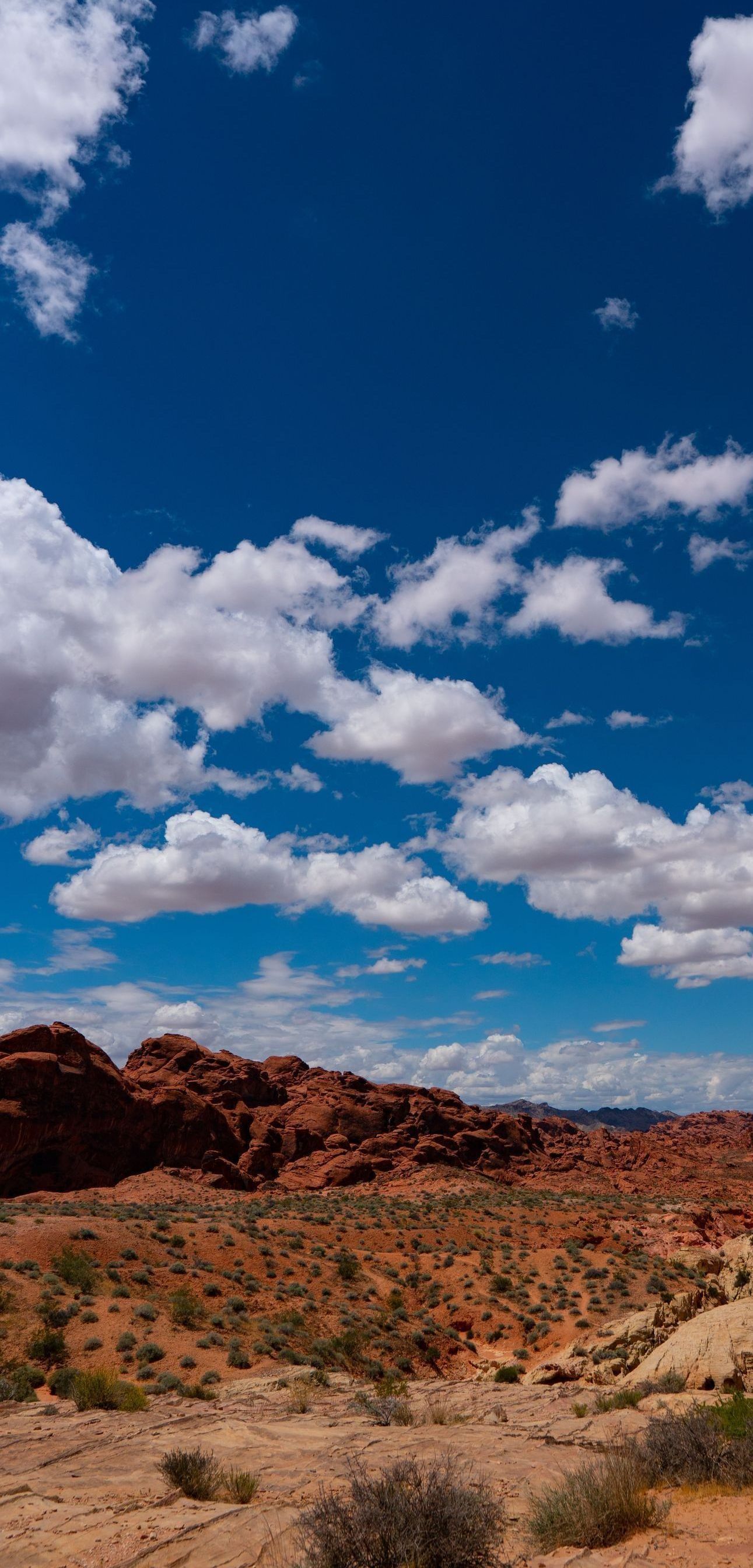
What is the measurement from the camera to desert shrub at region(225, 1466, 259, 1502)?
9352mm

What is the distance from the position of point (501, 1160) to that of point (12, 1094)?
50.7m

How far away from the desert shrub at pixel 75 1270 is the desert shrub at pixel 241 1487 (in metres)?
15.4

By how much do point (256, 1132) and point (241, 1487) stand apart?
74.7 m

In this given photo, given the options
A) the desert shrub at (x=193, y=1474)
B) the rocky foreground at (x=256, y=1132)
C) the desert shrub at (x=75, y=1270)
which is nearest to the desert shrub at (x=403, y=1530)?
the desert shrub at (x=193, y=1474)

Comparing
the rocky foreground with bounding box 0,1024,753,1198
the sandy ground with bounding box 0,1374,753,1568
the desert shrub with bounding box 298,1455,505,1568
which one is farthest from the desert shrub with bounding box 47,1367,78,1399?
the rocky foreground with bounding box 0,1024,753,1198

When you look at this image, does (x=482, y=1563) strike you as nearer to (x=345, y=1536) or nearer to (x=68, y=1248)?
(x=345, y=1536)

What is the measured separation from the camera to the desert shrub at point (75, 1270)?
2295 centimetres

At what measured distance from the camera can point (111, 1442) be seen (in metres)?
12.3

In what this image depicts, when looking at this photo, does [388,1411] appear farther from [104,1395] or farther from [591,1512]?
[591,1512]

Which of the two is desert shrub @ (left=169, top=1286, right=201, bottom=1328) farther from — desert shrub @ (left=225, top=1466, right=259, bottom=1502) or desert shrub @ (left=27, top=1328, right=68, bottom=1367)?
desert shrub @ (left=225, top=1466, right=259, bottom=1502)

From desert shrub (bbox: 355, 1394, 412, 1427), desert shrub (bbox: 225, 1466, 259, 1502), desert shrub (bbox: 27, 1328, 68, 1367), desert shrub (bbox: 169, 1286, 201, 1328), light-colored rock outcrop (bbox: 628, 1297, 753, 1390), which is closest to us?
desert shrub (bbox: 225, 1466, 259, 1502)

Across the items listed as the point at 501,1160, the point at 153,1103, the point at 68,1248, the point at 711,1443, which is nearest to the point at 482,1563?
the point at 711,1443

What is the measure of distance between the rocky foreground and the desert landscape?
38cm

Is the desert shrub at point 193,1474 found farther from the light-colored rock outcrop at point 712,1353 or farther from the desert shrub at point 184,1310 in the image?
the desert shrub at point 184,1310
